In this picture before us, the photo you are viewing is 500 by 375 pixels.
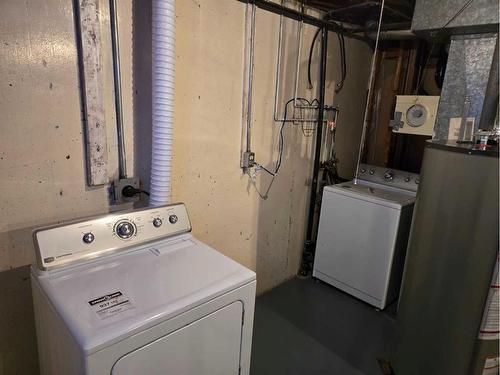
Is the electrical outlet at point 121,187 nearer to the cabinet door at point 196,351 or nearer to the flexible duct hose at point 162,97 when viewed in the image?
the flexible duct hose at point 162,97

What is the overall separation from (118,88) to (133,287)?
865 millimetres

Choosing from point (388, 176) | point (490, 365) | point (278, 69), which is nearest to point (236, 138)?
point (278, 69)

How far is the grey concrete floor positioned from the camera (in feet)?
6.16

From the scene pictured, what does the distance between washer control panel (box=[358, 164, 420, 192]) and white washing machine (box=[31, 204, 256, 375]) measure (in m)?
1.88

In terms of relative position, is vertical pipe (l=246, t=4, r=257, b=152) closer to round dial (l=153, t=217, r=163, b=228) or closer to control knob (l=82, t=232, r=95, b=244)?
round dial (l=153, t=217, r=163, b=228)

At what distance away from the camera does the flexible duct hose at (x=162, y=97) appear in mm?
1357

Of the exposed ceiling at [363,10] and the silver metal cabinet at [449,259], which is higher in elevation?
the exposed ceiling at [363,10]

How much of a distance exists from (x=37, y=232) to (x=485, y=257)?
1724mm

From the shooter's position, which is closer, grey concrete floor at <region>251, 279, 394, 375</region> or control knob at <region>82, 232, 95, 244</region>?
control knob at <region>82, 232, 95, 244</region>

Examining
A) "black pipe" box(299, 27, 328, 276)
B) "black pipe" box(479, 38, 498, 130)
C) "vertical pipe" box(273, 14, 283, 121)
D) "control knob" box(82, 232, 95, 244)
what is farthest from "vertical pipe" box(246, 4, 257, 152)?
"black pipe" box(479, 38, 498, 130)

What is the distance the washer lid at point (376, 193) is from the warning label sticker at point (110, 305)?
1861mm

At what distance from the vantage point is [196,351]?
1064 mm

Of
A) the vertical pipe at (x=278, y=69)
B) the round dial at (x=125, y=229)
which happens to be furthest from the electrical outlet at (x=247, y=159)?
the round dial at (x=125, y=229)

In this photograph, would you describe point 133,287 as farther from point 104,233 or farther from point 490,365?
point 490,365
